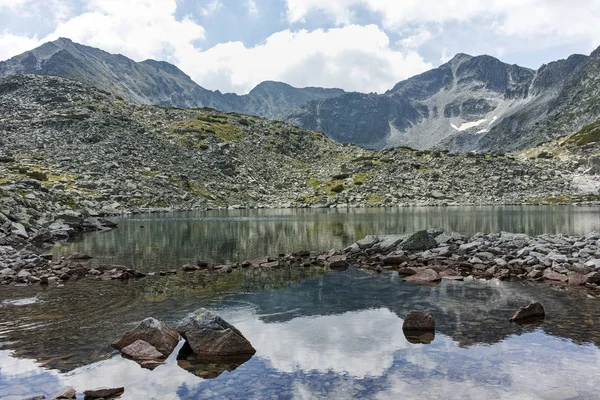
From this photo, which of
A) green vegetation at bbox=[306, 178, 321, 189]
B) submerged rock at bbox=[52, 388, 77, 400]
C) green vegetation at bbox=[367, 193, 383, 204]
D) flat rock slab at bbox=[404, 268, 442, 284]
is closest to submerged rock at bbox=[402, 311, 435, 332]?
flat rock slab at bbox=[404, 268, 442, 284]

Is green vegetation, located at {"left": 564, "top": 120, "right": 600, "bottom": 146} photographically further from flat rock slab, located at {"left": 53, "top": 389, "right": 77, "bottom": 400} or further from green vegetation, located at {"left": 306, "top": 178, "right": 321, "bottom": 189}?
flat rock slab, located at {"left": 53, "top": 389, "right": 77, "bottom": 400}

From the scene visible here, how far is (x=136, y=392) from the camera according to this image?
11.4 m

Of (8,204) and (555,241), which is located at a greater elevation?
(8,204)

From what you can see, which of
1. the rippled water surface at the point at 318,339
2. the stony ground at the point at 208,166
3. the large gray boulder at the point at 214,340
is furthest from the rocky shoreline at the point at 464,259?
the stony ground at the point at 208,166

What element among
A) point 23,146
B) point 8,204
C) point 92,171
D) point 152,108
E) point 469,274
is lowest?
point 469,274

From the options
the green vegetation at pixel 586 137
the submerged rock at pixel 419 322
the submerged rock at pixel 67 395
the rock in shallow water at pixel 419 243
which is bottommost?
the submerged rock at pixel 419 322

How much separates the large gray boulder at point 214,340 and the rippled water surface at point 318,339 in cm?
72

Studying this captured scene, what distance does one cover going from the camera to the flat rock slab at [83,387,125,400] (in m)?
11.0

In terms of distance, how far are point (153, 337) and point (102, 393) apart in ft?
12.4

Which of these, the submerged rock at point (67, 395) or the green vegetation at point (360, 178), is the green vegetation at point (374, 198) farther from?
the submerged rock at point (67, 395)

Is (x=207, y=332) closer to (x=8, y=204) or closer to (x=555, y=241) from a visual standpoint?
(x=555, y=241)

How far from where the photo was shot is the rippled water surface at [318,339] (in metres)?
11.7

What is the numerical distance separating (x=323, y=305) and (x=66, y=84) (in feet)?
655

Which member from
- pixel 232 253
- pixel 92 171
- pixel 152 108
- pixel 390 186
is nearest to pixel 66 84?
pixel 152 108
